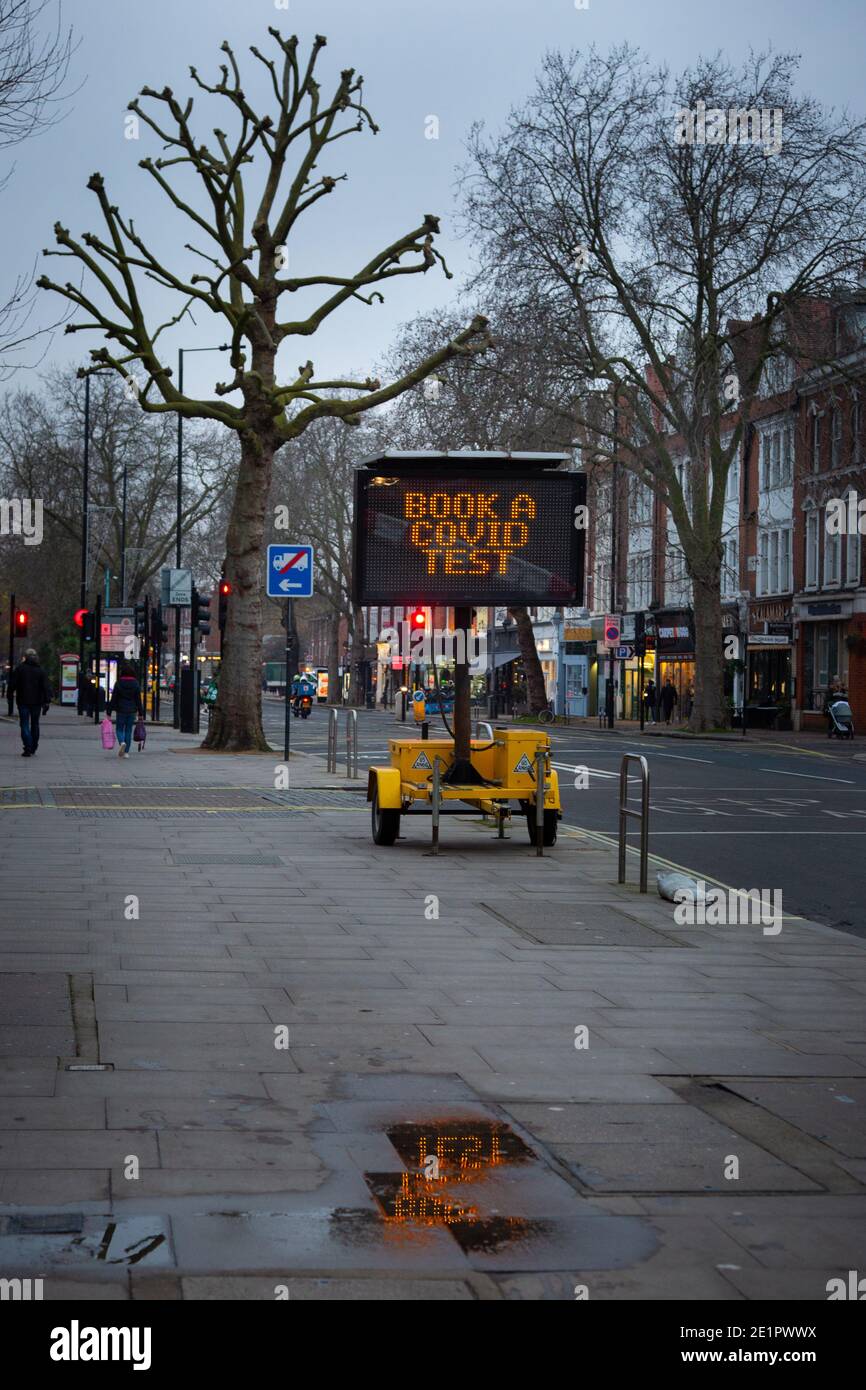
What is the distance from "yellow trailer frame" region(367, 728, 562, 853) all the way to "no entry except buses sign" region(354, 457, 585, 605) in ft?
4.49

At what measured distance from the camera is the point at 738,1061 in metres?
7.45

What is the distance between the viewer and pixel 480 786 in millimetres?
16609

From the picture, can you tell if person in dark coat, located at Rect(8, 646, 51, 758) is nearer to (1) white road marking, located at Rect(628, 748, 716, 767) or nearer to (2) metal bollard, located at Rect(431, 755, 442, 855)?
(1) white road marking, located at Rect(628, 748, 716, 767)

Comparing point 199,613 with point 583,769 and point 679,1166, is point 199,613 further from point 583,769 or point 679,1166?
point 679,1166

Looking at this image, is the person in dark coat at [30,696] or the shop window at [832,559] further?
the shop window at [832,559]

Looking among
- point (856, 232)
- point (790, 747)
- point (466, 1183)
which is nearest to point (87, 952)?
point (466, 1183)

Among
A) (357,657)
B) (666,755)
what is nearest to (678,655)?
(666,755)

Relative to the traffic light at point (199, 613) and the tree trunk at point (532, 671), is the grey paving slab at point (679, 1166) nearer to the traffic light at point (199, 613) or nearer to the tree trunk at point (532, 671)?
the traffic light at point (199, 613)

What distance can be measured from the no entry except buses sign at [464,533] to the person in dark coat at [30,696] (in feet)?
51.8

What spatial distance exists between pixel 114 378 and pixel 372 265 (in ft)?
135

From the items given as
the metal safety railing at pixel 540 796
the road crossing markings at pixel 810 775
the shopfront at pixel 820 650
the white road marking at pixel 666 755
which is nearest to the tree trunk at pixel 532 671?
the shopfront at pixel 820 650

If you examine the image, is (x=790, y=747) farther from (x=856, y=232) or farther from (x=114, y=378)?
(x=114, y=378)

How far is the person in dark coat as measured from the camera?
1227 inches

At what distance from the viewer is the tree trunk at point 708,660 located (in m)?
52.4
